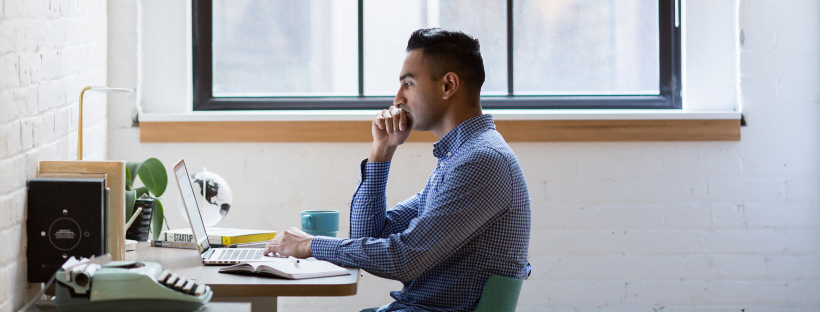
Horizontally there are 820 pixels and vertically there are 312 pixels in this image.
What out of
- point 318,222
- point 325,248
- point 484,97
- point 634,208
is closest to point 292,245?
point 325,248

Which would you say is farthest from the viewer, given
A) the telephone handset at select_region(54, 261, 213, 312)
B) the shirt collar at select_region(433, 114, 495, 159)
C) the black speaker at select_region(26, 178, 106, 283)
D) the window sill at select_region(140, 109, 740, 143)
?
the window sill at select_region(140, 109, 740, 143)

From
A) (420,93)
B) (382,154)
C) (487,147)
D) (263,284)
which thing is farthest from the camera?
(382,154)

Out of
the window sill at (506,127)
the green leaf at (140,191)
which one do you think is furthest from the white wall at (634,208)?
the green leaf at (140,191)

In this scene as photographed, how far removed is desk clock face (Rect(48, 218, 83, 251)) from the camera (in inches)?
55.3

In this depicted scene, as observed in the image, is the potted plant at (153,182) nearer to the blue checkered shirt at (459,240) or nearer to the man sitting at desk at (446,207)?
the man sitting at desk at (446,207)

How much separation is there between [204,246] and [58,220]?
0.34 m

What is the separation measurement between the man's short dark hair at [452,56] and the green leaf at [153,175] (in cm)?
80

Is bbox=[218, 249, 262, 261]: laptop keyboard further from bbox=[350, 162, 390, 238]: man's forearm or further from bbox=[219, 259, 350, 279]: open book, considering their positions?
bbox=[350, 162, 390, 238]: man's forearm

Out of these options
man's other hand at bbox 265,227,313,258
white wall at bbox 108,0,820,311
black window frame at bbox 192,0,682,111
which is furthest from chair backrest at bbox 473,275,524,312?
black window frame at bbox 192,0,682,111

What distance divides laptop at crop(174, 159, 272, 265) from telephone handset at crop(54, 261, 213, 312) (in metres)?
0.38

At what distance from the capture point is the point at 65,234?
1.40 m

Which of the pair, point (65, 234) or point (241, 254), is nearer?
point (65, 234)

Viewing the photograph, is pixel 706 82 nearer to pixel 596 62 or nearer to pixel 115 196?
pixel 596 62

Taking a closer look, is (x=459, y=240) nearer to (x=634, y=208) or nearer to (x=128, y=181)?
(x=128, y=181)
